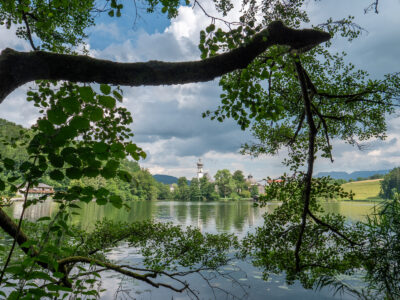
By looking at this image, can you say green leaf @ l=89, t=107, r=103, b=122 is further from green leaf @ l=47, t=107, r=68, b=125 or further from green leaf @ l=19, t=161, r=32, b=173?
green leaf @ l=19, t=161, r=32, b=173

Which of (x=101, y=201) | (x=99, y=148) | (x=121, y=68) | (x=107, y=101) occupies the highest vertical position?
(x=121, y=68)

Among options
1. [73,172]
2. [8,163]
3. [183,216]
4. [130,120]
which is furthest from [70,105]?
[183,216]

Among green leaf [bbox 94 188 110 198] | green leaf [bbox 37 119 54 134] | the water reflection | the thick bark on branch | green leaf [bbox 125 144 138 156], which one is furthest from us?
the water reflection

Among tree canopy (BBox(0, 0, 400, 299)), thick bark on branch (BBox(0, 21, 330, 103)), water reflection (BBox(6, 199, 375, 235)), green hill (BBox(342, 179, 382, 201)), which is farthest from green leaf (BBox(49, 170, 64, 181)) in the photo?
green hill (BBox(342, 179, 382, 201))

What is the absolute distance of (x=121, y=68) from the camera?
234 centimetres

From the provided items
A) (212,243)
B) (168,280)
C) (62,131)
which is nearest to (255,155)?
(212,243)

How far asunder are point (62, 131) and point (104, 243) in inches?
223

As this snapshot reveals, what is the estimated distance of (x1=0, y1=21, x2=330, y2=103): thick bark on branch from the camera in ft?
6.79

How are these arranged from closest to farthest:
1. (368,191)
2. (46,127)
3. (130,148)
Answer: (46,127), (130,148), (368,191)

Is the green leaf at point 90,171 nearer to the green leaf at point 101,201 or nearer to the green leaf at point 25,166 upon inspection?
the green leaf at point 101,201

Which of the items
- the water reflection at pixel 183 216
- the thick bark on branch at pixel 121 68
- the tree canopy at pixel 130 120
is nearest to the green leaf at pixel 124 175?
the tree canopy at pixel 130 120

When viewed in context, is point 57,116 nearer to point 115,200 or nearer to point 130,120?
point 115,200

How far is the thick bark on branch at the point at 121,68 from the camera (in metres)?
2.07

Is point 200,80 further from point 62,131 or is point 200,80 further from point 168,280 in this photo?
point 168,280
